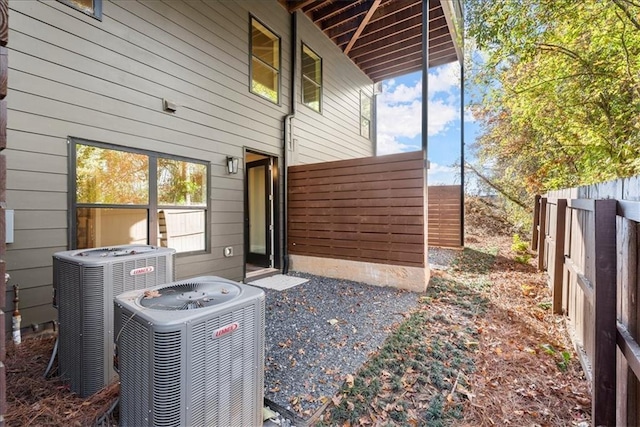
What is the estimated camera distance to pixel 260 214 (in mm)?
6113

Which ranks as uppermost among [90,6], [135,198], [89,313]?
[90,6]

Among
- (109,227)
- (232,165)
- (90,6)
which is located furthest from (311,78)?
(109,227)

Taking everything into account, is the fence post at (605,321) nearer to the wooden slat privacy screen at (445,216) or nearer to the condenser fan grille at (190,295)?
the condenser fan grille at (190,295)

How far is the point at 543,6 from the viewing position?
12.1 ft

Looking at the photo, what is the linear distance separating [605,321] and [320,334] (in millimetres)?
2272

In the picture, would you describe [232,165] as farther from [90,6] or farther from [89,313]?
[89,313]

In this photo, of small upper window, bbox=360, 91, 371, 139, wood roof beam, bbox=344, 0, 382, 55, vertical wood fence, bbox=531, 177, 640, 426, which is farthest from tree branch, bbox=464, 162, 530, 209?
vertical wood fence, bbox=531, 177, 640, 426

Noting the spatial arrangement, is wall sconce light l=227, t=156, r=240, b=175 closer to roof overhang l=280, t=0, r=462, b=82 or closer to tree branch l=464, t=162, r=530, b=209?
roof overhang l=280, t=0, r=462, b=82

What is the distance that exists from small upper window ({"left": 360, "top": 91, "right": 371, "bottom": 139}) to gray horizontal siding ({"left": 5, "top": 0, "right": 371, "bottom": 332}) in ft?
11.7

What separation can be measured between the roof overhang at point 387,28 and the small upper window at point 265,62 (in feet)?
3.07

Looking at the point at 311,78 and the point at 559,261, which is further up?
the point at 311,78

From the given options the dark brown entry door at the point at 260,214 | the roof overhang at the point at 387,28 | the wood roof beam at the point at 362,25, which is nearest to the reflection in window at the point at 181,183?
the dark brown entry door at the point at 260,214

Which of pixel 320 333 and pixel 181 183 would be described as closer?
pixel 320 333

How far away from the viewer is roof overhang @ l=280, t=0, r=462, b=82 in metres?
6.07
